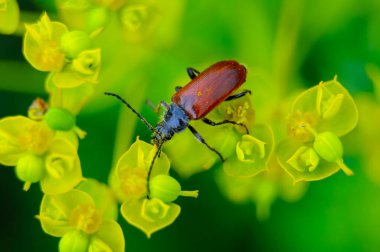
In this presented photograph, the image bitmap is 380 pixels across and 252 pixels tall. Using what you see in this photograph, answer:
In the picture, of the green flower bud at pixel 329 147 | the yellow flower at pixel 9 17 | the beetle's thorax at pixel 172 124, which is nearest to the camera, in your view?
the green flower bud at pixel 329 147

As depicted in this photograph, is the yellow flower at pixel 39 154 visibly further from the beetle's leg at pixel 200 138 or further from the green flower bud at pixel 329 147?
the green flower bud at pixel 329 147

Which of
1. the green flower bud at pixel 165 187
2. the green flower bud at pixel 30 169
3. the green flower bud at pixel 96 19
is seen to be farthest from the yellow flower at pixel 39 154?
the green flower bud at pixel 96 19

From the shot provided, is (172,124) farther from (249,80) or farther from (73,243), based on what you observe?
(73,243)

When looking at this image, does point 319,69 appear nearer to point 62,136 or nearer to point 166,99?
point 166,99

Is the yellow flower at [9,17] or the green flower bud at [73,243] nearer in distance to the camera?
the green flower bud at [73,243]

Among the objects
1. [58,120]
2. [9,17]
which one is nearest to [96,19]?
[9,17]

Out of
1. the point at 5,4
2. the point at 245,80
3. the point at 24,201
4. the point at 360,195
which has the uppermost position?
the point at 5,4

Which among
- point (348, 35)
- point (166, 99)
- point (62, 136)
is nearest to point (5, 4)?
point (62, 136)

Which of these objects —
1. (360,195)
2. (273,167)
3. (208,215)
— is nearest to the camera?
(273,167)
